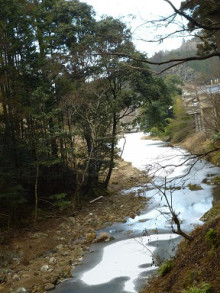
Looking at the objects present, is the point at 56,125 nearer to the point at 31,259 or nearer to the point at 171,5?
the point at 31,259

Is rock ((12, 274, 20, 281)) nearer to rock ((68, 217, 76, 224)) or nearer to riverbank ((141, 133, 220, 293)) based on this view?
riverbank ((141, 133, 220, 293))

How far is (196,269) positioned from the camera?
4645mm

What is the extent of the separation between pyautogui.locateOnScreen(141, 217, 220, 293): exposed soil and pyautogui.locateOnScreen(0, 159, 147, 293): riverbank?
5.51 feet

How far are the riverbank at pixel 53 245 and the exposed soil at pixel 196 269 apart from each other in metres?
1.68

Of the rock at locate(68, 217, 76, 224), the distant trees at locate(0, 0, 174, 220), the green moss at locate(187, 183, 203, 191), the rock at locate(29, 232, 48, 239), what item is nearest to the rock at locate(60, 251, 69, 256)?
the rock at locate(29, 232, 48, 239)

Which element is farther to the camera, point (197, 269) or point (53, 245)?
point (53, 245)

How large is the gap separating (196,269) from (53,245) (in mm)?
6688

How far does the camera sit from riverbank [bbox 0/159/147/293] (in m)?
7.93

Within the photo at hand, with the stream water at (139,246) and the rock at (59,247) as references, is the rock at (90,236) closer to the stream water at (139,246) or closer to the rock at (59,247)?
the stream water at (139,246)

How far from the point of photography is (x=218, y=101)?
22.0m

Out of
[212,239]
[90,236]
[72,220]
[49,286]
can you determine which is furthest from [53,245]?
[212,239]

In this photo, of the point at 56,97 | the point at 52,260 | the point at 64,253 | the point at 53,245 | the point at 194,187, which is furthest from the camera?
the point at 194,187

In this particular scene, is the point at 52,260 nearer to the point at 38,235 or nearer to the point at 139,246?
the point at 38,235

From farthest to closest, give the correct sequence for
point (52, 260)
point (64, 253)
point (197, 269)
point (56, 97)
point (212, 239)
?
1. point (56, 97)
2. point (64, 253)
3. point (52, 260)
4. point (212, 239)
5. point (197, 269)
